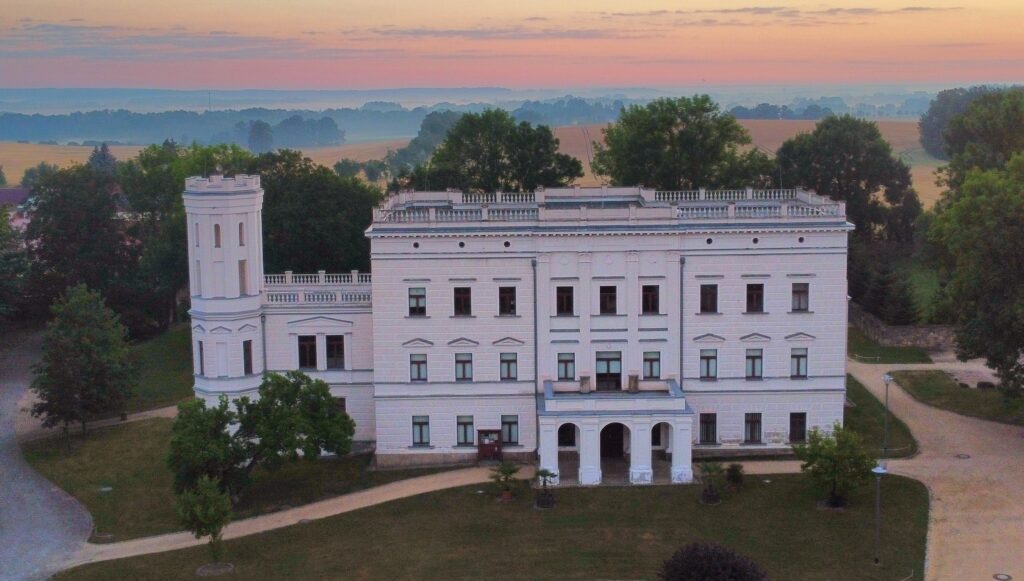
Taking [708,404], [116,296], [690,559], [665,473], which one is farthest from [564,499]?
[116,296]

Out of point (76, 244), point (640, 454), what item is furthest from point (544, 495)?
point (76, 244)

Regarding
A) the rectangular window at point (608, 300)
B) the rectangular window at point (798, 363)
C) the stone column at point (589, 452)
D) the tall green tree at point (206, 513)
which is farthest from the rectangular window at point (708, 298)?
the tall green tree at point (206, 513)

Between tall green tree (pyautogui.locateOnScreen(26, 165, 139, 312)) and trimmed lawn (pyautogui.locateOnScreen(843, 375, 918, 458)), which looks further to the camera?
tall green tree (pyautogui.locateOnScreen(26, 165, 139, 312))

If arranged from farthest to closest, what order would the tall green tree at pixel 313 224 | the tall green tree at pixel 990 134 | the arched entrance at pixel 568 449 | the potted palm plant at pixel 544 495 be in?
the tall green tree at pixel 990 134, the tall green tree at pixel 313 224, the arched entrance at pixel 568 449, the potted palm plant at pixel 544 495

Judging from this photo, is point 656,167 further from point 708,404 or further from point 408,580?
point 408,580

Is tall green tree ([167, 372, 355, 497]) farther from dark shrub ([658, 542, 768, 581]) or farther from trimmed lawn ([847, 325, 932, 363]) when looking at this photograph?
trimmed lawn ([847, 325, 932, 363])

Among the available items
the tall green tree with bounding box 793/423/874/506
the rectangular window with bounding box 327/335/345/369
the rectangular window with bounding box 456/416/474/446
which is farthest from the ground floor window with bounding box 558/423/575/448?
the tall green tree with bounding box 793/423/874/506

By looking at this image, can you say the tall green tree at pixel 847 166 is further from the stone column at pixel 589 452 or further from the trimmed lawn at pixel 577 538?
the trimmed lawn at pixel 577 538
